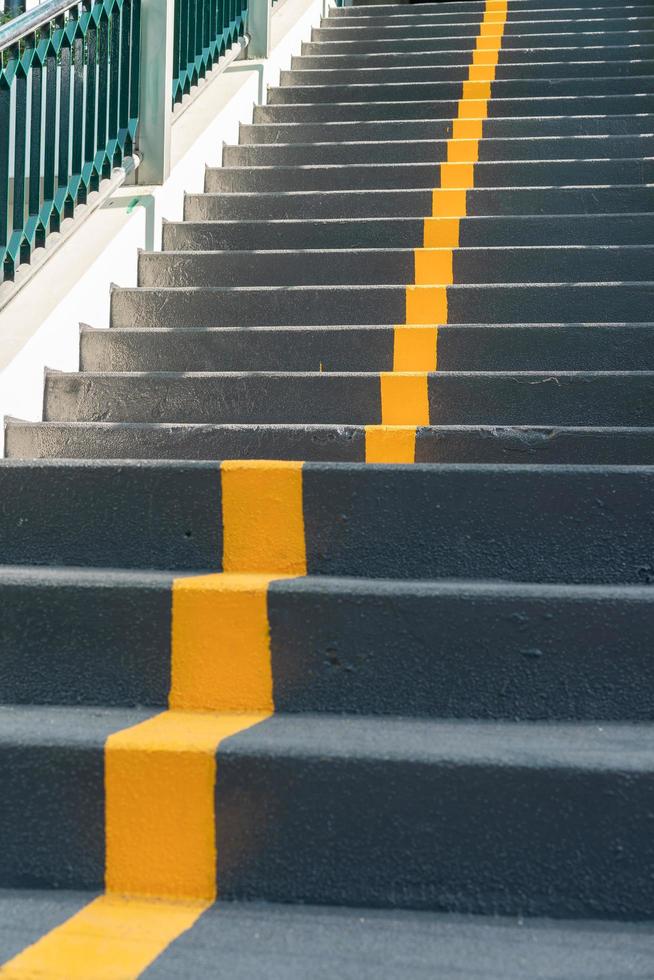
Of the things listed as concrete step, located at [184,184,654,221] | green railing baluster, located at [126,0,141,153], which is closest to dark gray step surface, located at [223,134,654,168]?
concrete step, located at [184,184,654,221]

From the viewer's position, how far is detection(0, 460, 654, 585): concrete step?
1.48m

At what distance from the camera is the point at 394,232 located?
2713 millimetres

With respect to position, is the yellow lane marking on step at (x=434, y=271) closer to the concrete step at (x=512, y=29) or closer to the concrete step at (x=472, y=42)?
the concrete step at (x=472, y=42)

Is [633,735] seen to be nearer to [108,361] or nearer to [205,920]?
[205,920]

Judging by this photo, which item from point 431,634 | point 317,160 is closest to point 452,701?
point 431,634

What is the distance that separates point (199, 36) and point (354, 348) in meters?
1.73

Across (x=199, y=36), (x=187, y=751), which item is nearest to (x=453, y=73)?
(x=199, y=36)

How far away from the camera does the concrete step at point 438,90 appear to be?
374 centimetres

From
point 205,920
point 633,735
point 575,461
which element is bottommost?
point 205,920

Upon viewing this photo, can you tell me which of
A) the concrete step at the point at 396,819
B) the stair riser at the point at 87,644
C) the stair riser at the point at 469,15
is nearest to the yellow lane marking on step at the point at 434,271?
the stair riser at the point at 87,644

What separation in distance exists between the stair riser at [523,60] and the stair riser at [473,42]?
0.04 meters

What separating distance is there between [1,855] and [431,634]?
602mm

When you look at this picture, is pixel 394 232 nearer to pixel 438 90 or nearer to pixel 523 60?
pixel 438 90

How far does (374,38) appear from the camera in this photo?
473 cm
